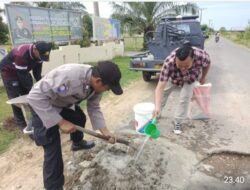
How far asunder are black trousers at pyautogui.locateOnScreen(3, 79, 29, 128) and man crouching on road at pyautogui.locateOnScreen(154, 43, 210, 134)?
216 cm

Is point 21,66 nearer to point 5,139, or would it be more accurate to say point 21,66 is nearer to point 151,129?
point 5,139

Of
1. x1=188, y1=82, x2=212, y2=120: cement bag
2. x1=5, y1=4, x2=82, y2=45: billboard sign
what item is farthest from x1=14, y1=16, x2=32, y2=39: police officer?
x1=188, y1=82, x2=212, y2=120: cement bag

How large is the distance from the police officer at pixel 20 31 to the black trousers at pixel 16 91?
4.25 metres

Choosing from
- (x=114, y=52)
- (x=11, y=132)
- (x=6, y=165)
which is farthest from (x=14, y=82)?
(x=114, y=52)

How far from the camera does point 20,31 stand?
797 centimetres

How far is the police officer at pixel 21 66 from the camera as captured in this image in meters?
3.63

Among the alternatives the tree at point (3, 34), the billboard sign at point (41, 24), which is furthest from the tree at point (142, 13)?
the tree at point (3, 34)

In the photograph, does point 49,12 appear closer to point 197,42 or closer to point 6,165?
Answer: point 197,42

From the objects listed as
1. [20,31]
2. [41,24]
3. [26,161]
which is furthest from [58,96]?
[41,24]

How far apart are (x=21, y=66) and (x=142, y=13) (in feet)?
52.0

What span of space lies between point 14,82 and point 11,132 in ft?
2.83

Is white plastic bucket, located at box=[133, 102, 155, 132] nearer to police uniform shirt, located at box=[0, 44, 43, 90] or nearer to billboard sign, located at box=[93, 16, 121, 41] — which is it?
police uniform shirt, located at box=[0, 44, 43, 90]

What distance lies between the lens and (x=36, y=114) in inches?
93.7

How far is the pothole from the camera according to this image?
304cm
